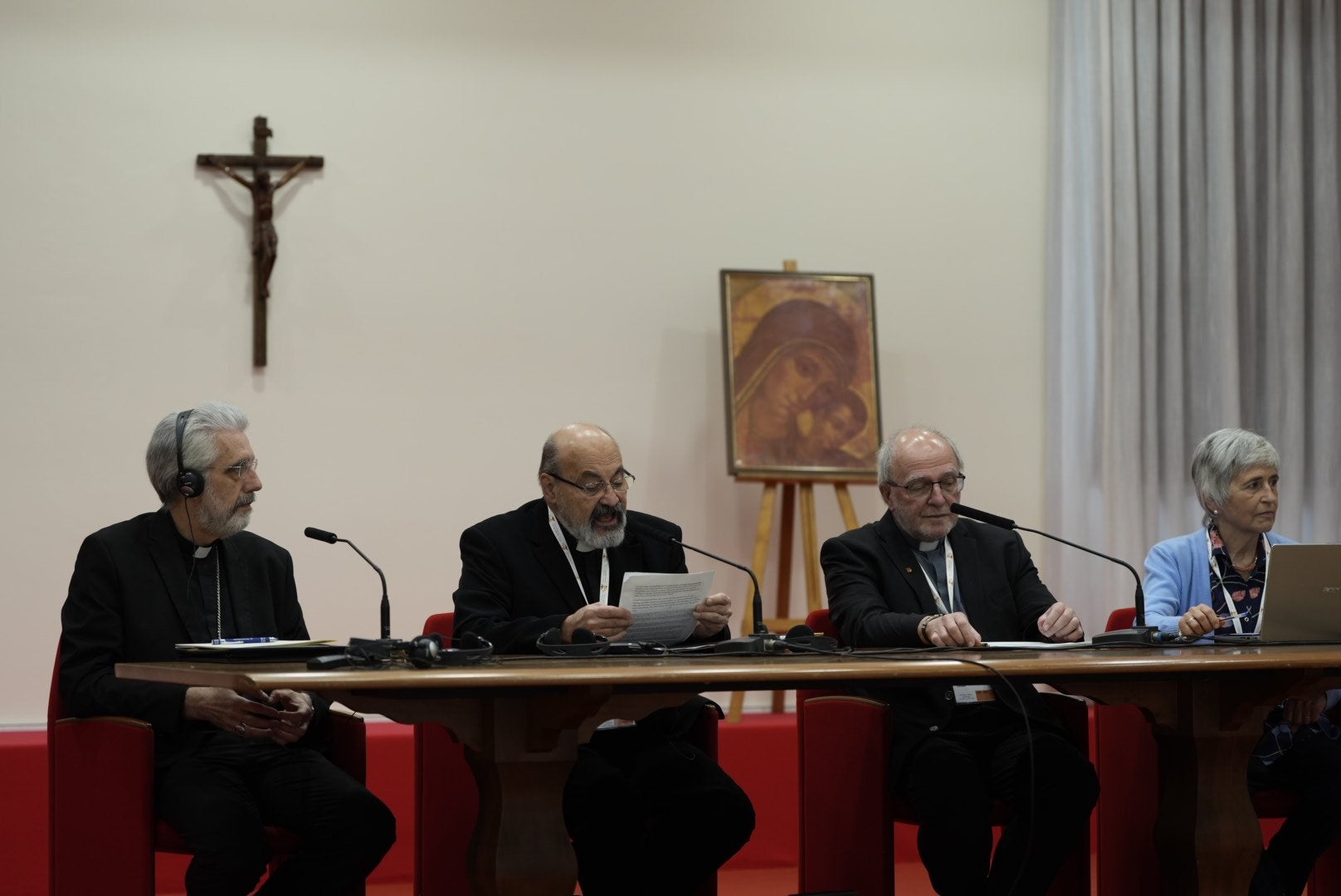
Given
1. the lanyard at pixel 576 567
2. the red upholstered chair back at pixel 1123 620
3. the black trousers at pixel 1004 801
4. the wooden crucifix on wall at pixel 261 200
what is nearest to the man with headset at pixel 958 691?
the black trousers at pixel 1004 801

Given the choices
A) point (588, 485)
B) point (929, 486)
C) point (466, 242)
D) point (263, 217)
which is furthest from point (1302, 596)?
point (263, 217)

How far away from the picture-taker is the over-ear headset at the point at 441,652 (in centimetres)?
246

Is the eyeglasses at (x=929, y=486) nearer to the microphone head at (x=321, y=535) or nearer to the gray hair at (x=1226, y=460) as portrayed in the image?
the gray hair at (x=1226, y=460)

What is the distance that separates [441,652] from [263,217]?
3.02 m

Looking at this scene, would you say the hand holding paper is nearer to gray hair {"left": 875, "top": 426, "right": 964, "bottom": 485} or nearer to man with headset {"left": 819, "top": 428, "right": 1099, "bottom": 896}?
man with headset {"left": 819, "top": 428, "right": 1099, "bottom": 896}

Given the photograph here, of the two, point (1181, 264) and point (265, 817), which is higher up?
point (1181, 264)

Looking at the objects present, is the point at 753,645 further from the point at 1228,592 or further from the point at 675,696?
the point at 1228,592

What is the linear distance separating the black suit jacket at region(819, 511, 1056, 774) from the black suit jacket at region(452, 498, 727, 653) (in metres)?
0.35

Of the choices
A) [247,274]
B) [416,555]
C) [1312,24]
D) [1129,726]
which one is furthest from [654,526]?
[1312,24]

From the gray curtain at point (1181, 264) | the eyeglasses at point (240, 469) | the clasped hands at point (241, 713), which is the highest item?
the gray curtain at point (1181, 264)

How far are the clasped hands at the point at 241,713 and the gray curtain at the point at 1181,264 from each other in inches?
137

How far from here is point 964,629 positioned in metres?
3.09

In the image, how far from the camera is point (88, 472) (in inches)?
200

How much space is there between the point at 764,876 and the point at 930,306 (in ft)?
7.83
